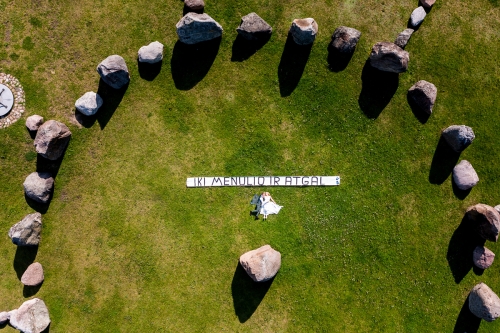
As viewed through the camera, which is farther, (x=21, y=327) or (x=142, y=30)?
(x=142, y=30)

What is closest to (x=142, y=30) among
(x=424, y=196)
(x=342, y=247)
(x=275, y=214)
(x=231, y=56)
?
(x=231, y=56)

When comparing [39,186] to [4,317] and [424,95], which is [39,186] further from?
[424,95]

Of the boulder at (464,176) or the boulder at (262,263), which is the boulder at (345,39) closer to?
the boulder at (464,176)

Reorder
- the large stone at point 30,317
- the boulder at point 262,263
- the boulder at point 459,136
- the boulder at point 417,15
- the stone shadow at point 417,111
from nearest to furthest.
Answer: the boulder at point 262,263 < the large stone at point 30,317 < the boulder at point 459,136 < the boulder at point 417,15 < the stone shadow at point 417,111

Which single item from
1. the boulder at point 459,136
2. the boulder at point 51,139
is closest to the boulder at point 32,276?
the boulder at point 51,139

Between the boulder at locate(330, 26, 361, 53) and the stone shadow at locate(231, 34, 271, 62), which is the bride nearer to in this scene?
the stone shadow at locate(231, 34, 271, 62)

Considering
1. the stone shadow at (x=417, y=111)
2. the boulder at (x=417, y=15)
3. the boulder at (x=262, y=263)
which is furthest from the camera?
the stone shadow at (x=417, y=111)

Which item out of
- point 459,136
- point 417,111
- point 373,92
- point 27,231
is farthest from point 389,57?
point 27,231

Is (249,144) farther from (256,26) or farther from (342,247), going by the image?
(342,247)
